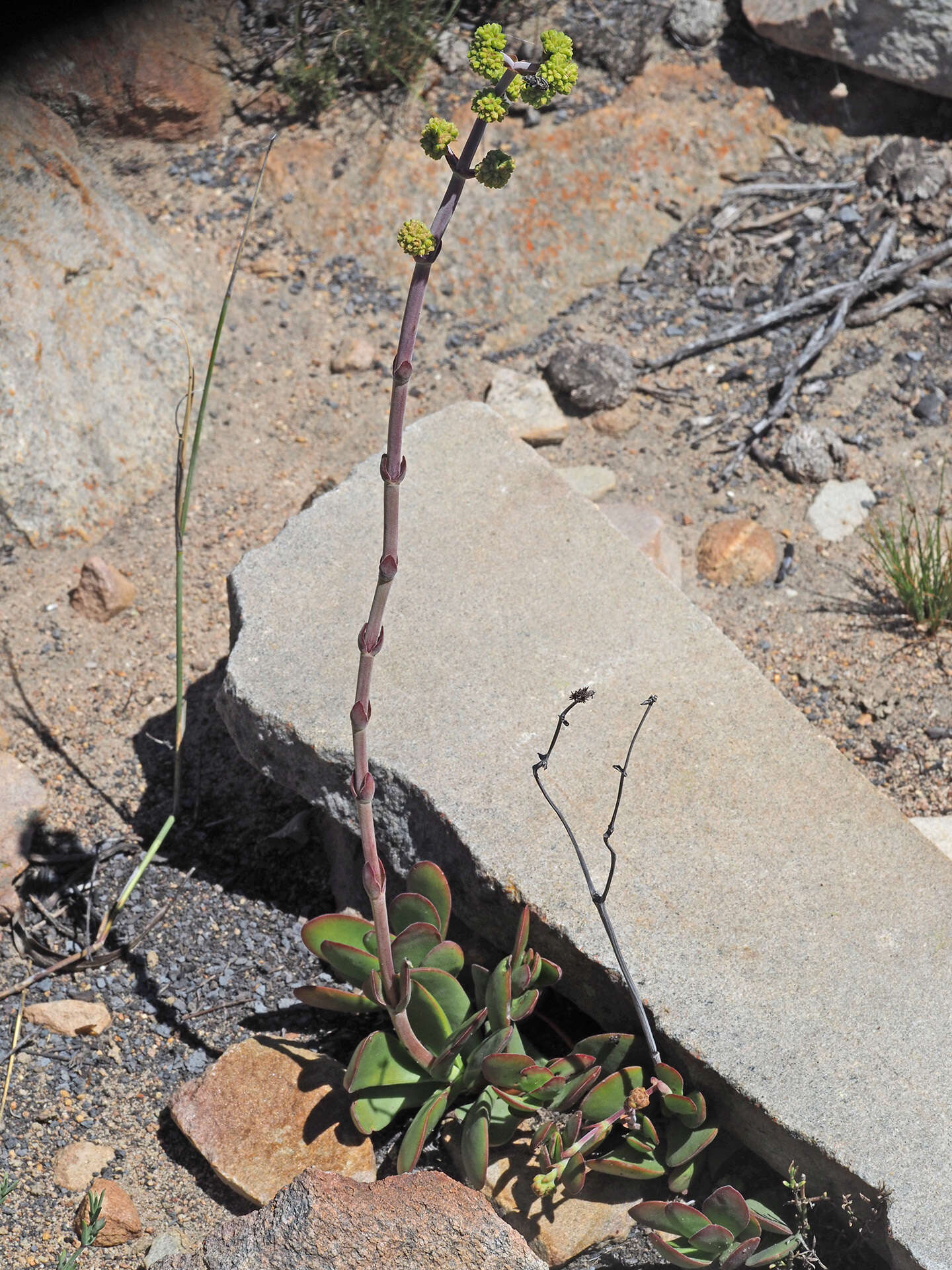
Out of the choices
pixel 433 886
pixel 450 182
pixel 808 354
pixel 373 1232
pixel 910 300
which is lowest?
pixel 373 1232

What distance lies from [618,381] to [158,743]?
2.18 metres

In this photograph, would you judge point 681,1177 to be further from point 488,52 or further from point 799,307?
point 799,307

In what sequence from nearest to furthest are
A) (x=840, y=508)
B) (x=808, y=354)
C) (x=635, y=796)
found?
(x=635, y=796) → (x=840, y=508) → (x=808, y=354)

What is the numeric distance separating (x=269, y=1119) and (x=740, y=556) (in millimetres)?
2317

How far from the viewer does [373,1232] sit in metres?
2.14

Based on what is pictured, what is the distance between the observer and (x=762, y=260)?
4715 mm

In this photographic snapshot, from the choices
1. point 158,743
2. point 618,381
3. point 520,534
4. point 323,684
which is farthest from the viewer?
point 618,381

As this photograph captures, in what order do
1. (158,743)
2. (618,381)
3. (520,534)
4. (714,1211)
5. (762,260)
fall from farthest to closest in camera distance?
(762,260) → (618,381) → (158,743) → (520,534) → (714,1211)

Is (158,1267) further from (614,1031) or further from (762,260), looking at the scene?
(762,260)

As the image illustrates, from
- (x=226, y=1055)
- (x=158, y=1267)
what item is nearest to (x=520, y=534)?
(x=226, y=1055)

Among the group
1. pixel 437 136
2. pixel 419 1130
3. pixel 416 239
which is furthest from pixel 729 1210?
pixel 437 136

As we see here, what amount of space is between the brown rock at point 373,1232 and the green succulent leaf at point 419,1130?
0.23 ft

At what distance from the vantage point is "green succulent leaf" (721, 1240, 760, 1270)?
211 cm

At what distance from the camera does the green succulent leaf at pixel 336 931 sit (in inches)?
94.7
